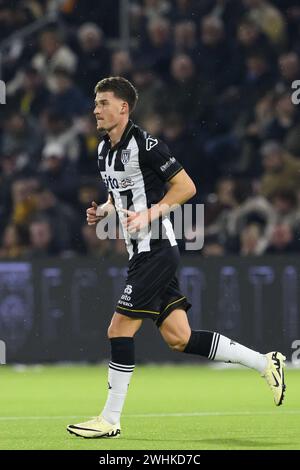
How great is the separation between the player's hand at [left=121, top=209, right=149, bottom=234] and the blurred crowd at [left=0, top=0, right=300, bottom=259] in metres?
6.28

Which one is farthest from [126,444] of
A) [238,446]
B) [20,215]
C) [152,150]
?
[20,215]

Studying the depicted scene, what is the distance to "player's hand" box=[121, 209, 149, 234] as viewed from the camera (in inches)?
277

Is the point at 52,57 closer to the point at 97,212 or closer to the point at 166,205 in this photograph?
the point at 97,212

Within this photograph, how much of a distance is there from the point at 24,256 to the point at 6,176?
1545 millimetres

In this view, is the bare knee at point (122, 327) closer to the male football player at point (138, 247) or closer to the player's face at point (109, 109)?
the male football player at point (138, 247)

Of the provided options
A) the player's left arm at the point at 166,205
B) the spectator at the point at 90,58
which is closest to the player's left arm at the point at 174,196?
the player's left arm at the point at 166,205

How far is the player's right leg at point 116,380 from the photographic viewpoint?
23.7 feet

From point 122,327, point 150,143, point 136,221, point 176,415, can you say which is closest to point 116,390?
point 122,327

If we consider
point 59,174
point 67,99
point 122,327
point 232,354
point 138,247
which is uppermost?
point 67,99

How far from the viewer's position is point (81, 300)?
43.7ft

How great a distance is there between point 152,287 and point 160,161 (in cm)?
70

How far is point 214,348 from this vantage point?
7.56m

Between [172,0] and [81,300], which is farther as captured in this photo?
[172,0]
